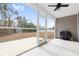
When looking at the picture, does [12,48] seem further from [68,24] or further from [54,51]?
[68,24]

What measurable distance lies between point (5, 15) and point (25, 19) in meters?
1.42

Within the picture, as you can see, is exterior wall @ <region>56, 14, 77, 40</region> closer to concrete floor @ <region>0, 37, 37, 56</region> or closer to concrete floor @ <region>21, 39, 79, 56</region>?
concrete floor @ <region>21, 39, 79, 56</region>

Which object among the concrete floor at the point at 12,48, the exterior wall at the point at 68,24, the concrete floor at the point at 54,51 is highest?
the exterior wall at the point at 68,24

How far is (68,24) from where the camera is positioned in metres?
12.5

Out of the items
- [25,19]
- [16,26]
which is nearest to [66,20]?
[25,19]

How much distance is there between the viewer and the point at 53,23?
1374 cm

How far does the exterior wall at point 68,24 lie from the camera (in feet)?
38.8

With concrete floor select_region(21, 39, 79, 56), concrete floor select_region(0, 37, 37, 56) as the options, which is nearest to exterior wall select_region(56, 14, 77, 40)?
concrete floor select_region(21, 39, 79, 56)

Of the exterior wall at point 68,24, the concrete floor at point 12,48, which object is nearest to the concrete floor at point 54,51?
the concrete floor at point 12,48

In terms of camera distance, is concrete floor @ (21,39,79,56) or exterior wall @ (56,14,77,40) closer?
concrete floor @ (21,39,79,56)

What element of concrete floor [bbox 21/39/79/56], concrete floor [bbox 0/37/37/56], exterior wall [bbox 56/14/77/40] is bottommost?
concrete floor [bbox 21/39/79/56]

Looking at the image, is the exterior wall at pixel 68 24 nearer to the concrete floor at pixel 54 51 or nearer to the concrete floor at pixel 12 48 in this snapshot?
the concrete floor at pixel 54 51

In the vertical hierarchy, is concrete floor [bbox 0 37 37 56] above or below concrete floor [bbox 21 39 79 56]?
above

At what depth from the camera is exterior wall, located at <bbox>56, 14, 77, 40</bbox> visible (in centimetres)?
1182
